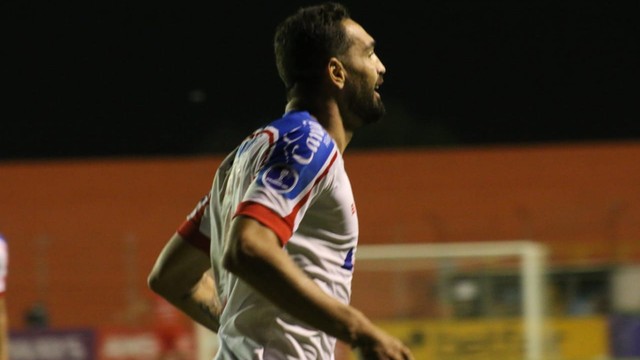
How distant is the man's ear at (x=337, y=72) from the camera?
3.27 metres

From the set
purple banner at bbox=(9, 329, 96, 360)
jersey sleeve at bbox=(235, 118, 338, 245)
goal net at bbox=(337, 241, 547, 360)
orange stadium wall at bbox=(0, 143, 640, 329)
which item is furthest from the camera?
orange stadium wall at bbox=(0, 143, 640, 329)

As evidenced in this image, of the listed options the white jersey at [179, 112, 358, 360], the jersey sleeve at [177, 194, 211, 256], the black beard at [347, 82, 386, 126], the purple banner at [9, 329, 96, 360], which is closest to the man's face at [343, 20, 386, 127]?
the black beard at [347, 82, 386, 126]

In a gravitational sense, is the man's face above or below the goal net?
Answer: above

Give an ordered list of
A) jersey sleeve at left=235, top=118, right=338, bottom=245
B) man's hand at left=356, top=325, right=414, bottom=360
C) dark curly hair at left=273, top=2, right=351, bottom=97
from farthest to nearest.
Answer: dark curly hair at left=273, top=2, right=351, bottom=97 → jersey sleeve at left=235, top=118, right=338, bottom=245 → man's hand at left=356, top=325, right=414, bottom=360

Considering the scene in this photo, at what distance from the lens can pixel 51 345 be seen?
15992 mm

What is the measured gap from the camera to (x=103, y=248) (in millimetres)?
17188

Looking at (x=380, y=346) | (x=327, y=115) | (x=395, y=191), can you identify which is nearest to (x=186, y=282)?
(x=327, y=115)

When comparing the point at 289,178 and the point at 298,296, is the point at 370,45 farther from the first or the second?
the point at 298,296

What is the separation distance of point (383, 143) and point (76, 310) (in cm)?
1290

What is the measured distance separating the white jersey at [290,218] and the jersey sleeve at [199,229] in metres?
0.22

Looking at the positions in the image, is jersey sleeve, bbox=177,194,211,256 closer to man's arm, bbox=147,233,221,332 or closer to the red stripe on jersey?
man's arm, bbox=147,233,221,332

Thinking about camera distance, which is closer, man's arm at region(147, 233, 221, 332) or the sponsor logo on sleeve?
the sponsor logo on sleeve

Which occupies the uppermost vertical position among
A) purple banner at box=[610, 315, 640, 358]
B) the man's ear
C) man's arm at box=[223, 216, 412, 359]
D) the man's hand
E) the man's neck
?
the man's ear

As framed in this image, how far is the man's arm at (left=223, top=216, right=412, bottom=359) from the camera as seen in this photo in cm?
289
